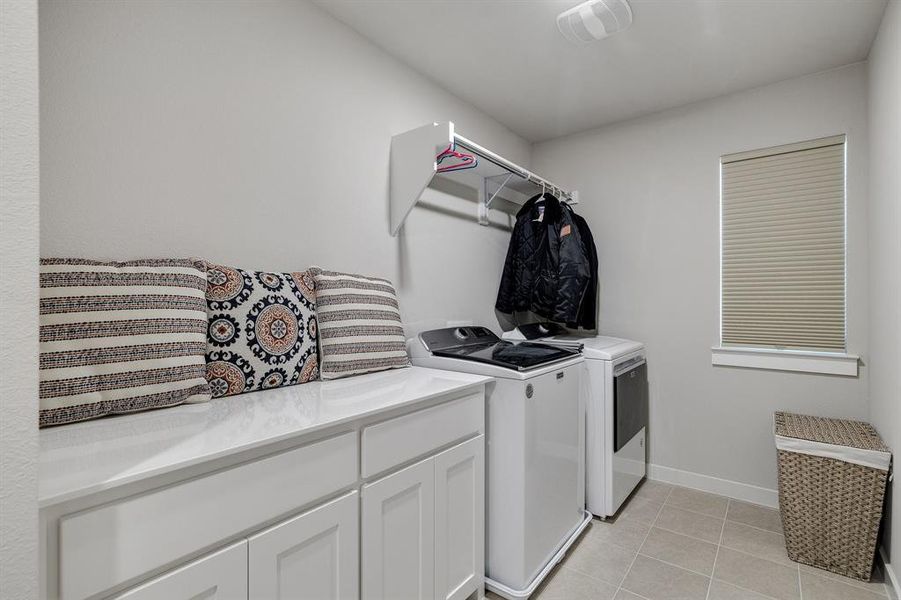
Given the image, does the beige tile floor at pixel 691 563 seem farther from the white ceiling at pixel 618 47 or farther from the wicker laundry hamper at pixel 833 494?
the white ceiling at pixel 618 47

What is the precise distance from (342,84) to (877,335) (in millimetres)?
2741

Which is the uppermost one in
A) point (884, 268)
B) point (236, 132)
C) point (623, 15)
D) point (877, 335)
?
point (623, 15)

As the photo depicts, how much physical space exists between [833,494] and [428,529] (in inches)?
72.4

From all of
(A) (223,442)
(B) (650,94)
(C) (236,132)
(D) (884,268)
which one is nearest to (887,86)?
(D) (884,268)

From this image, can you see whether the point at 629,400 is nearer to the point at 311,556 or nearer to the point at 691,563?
the point at 691,563

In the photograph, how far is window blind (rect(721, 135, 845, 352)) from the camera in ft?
7.75

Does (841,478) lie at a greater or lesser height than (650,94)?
lesser

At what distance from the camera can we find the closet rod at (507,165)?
2.07m

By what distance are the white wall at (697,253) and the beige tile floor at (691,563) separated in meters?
0.44

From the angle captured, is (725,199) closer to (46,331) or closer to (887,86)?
(887,86)

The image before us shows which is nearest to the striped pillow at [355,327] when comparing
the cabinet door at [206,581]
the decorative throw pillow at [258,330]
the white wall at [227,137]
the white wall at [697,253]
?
the decorative throw pillow at [258,330]

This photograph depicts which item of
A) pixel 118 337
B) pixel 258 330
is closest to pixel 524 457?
pixel 258 330

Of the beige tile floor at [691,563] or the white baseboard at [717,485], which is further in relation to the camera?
the white baseboard at [717,485]

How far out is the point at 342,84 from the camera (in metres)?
1.95
